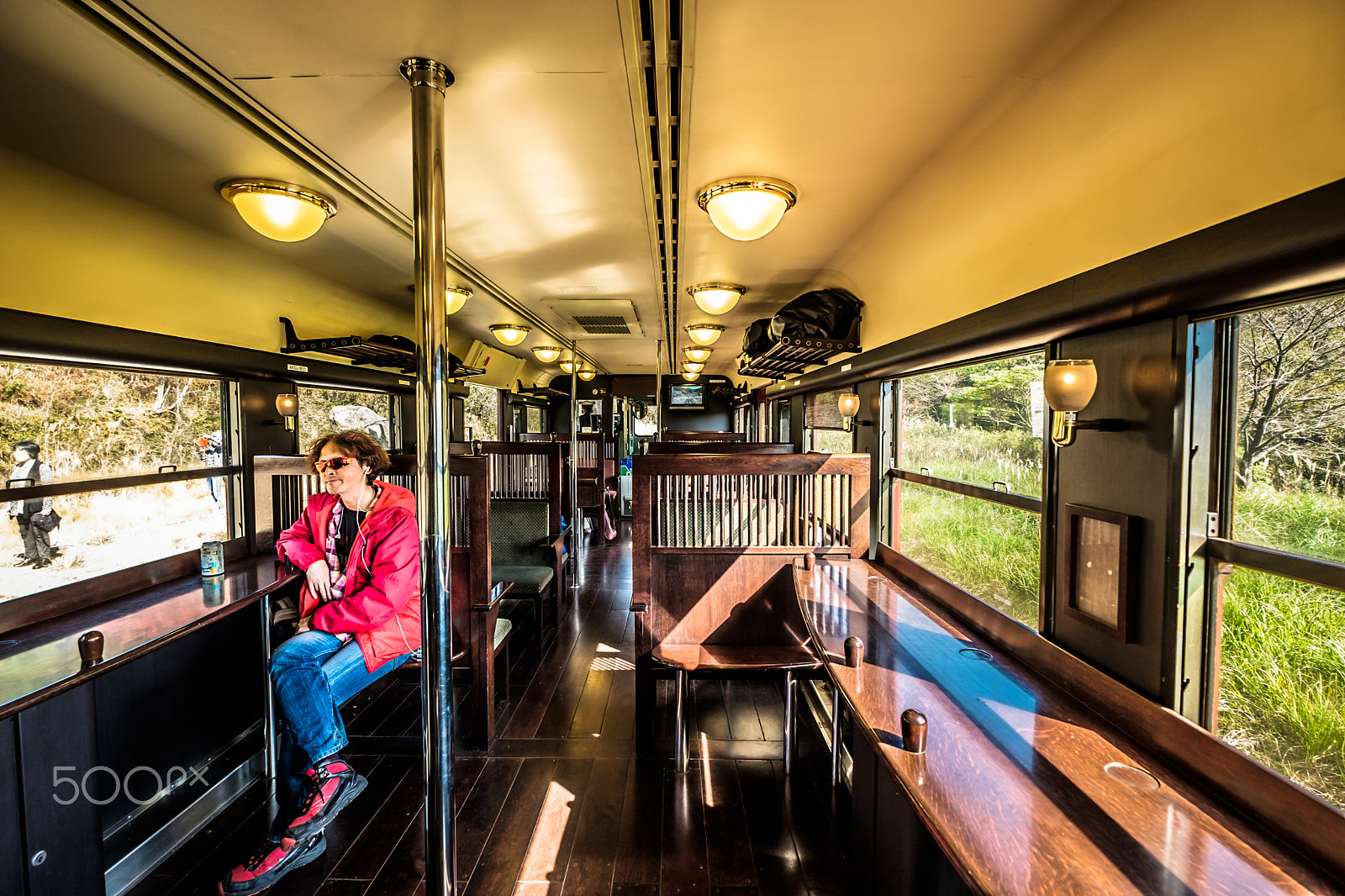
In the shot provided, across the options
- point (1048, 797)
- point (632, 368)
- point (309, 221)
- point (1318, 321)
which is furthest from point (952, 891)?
point (632, 368)

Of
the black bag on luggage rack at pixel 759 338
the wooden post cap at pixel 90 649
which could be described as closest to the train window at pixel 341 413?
the wooden post cap at pixel 90 649

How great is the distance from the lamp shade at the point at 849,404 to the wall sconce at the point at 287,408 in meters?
4.15

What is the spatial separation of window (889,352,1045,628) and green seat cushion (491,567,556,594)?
257cm

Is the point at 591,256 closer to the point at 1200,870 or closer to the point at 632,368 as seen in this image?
the point at 1200,870

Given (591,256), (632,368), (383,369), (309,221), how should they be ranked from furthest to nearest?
(632,368)
(383,369)
(591,256)
(309,221)

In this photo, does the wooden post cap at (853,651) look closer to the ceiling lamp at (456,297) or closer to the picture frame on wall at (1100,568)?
the picture frame on wall at (1100,568)

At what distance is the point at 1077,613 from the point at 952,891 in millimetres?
891

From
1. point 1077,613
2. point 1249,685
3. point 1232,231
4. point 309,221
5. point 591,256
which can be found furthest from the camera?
point 591,256

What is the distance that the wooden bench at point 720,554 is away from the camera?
288 centimetres

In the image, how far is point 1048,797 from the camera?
1188 millimetres

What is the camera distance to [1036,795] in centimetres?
119

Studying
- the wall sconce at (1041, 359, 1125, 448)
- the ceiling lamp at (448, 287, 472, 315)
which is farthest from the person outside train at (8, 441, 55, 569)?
the wall sconce at (1041, 359, 1125, 448)

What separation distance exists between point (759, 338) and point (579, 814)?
12.9ft

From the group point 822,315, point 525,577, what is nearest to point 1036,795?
point 822,315
